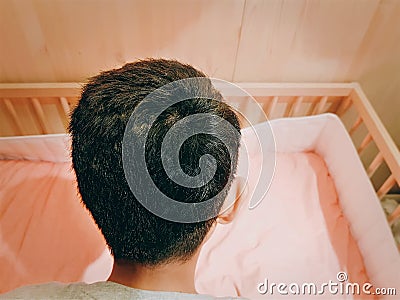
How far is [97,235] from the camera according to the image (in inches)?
40.5

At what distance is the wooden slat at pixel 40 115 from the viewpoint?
106cm

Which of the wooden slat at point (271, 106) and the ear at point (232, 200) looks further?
the wooden slat at point (271, 106)

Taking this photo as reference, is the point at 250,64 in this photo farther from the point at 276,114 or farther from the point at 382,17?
the point at 382,17

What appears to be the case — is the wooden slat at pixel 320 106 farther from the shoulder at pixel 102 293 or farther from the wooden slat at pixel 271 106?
the shoulder at pixel 102 293

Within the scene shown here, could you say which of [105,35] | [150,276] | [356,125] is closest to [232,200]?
[150,276]

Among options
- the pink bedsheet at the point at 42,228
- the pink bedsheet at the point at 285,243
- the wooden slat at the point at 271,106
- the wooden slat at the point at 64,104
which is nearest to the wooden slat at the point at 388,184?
the pink bedsheet at the point at 285,243

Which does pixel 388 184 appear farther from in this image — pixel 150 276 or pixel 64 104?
pixel 64 104

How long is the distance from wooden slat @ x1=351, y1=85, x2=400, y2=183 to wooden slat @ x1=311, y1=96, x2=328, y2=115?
79mm

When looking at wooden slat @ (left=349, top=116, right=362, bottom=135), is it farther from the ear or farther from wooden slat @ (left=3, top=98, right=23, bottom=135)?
wooden slat @ (left=3, top=98, right=23, bottom=135)

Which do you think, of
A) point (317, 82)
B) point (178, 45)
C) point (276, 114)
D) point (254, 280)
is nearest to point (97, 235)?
point (254, 280)

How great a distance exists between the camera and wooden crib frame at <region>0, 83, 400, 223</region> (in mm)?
1031

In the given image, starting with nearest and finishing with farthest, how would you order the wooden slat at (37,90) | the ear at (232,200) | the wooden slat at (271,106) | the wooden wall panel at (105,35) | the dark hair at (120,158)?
1. the dark hair at (120,158)
2. the ear at (232,200)
3. the wooden wall panel at (105,35)
4. the wooden slat at (37,90)
5. the wooden slat at (271,106)

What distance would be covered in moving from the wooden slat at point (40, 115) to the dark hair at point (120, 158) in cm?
58

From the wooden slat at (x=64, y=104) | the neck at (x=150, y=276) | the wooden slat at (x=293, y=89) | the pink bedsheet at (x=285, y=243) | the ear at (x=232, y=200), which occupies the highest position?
the ear at (x=232, y=200)
